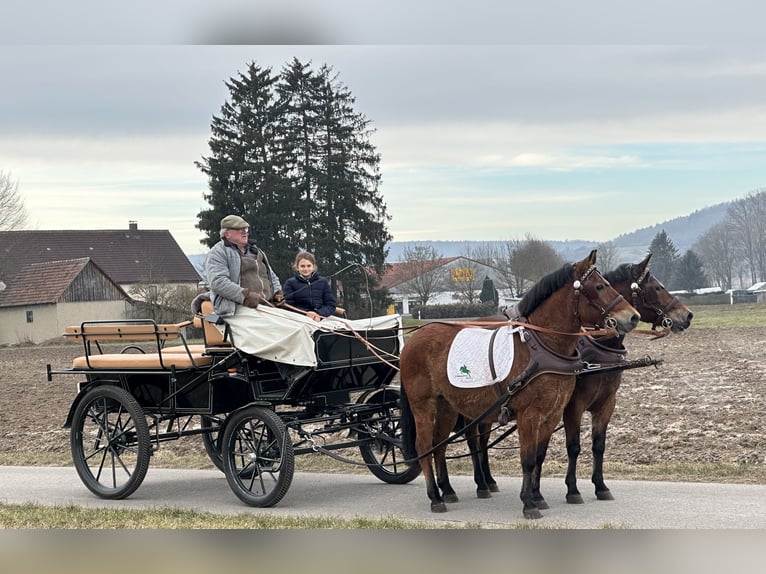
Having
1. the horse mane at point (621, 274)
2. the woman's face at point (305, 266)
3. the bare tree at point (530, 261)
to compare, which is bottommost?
the horse mane at point (621, 274)

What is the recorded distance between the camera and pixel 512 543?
5918 mm

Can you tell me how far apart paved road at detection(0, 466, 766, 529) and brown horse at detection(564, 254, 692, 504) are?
44cm

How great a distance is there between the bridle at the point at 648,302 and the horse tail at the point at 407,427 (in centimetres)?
216

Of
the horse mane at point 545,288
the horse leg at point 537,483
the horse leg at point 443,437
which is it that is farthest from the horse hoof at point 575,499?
the horse mane at point 545,288

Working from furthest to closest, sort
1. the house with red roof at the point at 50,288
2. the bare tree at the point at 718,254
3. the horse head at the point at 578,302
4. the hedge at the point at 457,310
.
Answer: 1. the bare tree at the point at 718,254
2. the house with red roof at the point at 50,288
3. the hedge at the point at 457,310
4. the horse head at the point at 578,302

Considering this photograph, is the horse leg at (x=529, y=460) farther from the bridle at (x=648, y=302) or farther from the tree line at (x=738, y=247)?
the tree line at (x=738, y=247)

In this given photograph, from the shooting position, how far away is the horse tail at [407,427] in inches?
339

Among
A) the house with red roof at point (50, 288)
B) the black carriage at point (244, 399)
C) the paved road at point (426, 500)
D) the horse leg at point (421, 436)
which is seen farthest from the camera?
the house with red roof at point (50, 288)

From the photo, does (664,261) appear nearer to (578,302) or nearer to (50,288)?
(50,288)

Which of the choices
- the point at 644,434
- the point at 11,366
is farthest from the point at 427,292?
the point at 644,434

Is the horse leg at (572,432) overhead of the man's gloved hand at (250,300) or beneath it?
beneath

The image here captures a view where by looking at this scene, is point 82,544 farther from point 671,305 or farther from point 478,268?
point 478,268

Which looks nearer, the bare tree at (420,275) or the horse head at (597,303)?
the horse head at (597,303)

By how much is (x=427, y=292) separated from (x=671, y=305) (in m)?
52.3
